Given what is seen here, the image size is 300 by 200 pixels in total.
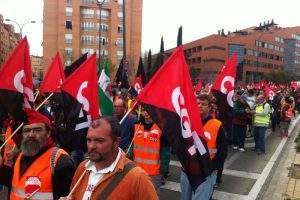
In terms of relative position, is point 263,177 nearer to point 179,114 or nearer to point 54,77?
point 54,77

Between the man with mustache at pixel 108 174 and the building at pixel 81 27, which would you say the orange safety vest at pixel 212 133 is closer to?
the man with mustache at pixel 108 174

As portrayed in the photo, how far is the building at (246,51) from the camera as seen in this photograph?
4584 inches

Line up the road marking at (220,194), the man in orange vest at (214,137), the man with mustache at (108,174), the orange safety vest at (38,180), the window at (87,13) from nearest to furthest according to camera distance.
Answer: the man with mustache at (108,174), the orange safety vest at (38,180), the man in orange vest at (214,137), the road marking at (220,194), the window at (87,13)

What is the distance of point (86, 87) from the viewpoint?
250 inches

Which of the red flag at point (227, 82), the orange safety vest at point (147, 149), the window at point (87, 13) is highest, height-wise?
the window at point (87, 13)

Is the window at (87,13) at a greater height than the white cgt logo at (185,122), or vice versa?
the window at (87,13)

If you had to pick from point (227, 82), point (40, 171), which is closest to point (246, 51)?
point (227, 82)

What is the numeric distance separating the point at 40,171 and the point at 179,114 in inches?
52.3

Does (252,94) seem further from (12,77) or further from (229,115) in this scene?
(12,77)

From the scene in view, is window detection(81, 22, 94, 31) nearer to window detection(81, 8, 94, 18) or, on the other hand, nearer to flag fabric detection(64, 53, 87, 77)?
window detection(81, 8, 94, 18)

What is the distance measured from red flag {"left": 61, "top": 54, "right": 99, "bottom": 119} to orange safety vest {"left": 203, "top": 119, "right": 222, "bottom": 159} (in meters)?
1.42

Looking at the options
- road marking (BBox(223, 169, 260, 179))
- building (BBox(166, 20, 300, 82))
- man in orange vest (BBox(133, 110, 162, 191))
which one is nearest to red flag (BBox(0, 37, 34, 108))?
man in orange vest (BBox(133, 110, 162, 191))

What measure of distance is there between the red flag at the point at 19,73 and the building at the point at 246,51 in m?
92.0

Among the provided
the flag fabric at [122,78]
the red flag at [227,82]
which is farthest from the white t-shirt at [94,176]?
the flag fabric at [122,78]
